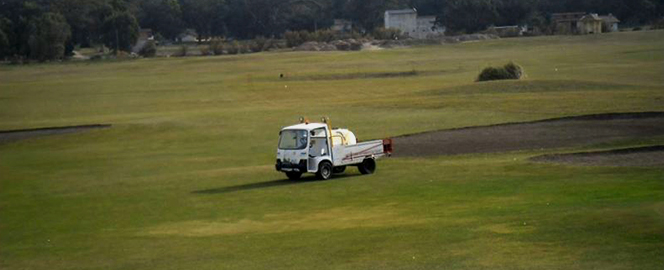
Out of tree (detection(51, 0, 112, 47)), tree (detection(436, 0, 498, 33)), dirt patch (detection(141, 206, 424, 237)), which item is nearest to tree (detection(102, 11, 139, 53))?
tree (detection(51, 0, 112, 47))

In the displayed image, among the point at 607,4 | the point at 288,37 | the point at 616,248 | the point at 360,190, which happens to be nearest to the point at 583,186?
the point at 360,190

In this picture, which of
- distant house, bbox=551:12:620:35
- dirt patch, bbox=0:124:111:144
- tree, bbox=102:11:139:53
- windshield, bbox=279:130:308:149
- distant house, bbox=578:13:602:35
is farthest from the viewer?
tree, bbox=102:11:139:53

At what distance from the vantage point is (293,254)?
21.1m

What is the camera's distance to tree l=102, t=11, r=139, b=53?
17850 centimetres

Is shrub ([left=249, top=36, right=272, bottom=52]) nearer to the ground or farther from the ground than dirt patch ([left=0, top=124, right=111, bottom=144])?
nearer to the ground

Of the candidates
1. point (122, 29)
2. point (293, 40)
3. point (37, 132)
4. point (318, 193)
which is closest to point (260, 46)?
point (293, 40)

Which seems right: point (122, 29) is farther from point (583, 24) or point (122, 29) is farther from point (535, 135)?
point (535, 135)

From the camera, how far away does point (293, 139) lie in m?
33.9

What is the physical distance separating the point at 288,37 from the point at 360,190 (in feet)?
481

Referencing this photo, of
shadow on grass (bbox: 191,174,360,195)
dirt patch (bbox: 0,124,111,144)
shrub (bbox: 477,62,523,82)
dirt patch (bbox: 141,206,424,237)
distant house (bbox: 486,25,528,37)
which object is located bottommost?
distant house (bbox: 486,25,528,37)

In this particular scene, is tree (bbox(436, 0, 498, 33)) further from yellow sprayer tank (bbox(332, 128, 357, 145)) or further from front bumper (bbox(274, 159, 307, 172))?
front bumper (bbox(274, 159, 307, 172))

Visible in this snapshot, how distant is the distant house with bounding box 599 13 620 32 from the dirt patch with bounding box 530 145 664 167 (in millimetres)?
129766

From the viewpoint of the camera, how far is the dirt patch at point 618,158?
107 ft

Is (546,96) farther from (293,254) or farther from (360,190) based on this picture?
(293,254)
